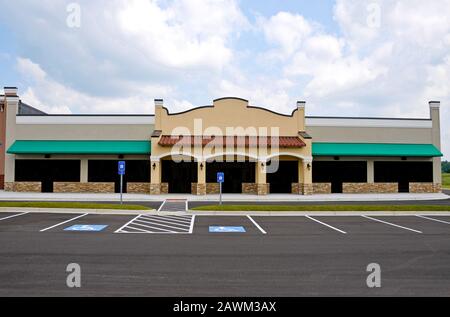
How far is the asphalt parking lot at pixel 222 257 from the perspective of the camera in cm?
601

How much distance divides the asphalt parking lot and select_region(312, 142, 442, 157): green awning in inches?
577

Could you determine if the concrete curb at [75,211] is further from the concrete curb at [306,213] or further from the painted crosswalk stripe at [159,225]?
the concrete curb at [306,213]

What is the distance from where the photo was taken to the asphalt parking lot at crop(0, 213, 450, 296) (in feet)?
19.7

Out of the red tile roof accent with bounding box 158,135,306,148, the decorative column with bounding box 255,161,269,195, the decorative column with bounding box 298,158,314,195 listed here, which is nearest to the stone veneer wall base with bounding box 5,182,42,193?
the red tile roof accent with bounding box 158,135,306,148

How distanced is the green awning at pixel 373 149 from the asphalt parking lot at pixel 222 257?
48.1 ft

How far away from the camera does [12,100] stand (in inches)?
1121

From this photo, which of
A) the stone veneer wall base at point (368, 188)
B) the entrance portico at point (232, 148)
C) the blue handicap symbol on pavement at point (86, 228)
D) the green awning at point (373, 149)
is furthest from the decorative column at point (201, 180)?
the blue handicap symbol on pavement at point (86, 228)

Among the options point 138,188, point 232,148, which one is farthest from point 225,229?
point 138,188

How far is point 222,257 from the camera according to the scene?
26.7 ft

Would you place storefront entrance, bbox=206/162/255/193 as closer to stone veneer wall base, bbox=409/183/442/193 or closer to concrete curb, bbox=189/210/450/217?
concrete curb, bbox=189/210/450/217

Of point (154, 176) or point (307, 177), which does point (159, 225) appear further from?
point (307, 177)

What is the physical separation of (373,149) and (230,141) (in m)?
12.9
